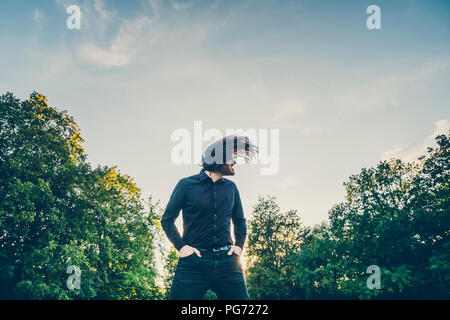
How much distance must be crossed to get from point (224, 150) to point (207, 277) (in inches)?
58.8

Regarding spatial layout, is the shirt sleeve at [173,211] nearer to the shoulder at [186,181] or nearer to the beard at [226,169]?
the shoulder at [186,181]

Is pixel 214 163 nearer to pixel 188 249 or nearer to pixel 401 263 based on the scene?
pixel 188 249

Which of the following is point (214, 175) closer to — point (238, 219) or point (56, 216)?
point (238, 219)

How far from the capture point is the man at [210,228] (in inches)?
117

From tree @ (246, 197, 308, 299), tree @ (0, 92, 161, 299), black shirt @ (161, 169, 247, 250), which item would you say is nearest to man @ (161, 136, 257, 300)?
black shirt @ (161, 169, 247, 250)

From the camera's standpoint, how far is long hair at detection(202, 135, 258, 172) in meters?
3.49

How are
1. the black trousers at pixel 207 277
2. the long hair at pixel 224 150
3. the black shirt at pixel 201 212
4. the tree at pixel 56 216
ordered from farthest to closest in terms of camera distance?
1. the tree at pixel 56 216
2. the long hair at pixel 224 150
3. the black shirt at pixel 201 212
4. the black trousers at pixel 207 277

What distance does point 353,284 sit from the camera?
28609 millimetres

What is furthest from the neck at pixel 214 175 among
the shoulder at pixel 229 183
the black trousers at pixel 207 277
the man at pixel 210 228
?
the black trousers at pixel 207 277

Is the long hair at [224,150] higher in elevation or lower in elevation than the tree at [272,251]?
higher

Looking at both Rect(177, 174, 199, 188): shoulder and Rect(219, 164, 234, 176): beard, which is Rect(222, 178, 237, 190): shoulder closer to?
Rect(219, 164, 234, 176): beard

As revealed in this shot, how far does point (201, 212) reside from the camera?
10.5ft

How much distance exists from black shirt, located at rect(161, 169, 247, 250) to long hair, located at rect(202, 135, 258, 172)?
0.17m
